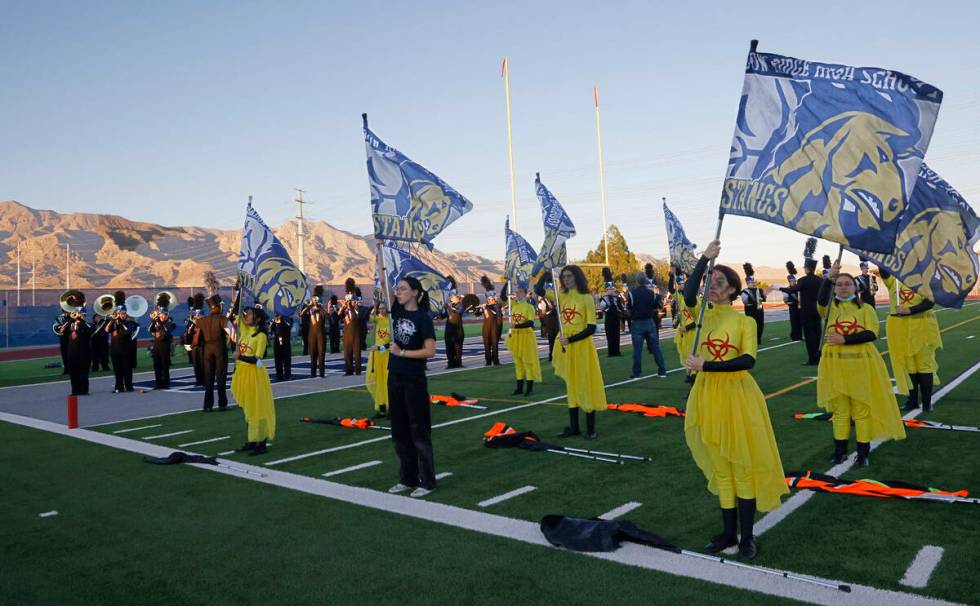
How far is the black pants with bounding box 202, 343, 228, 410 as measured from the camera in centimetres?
1264

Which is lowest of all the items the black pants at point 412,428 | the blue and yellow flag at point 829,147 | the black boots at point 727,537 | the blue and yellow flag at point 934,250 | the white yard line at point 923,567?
the white yard line at point 923,567

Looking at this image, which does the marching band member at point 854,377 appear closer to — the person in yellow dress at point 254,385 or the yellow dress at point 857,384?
the yellow dress at point 857,384

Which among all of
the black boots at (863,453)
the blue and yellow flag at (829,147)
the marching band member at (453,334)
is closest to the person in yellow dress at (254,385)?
the blue and yellow flag at (829,147)

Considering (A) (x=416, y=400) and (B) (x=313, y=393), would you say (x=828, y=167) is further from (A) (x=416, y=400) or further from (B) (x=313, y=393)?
(B) (x=313, y=393)

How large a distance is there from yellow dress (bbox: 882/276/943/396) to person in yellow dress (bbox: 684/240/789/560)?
17.0 feet

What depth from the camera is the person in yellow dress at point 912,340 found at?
8.89 meters

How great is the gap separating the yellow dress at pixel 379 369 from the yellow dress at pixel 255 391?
2.29 metres

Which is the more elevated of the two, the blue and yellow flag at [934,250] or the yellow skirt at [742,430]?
the blue and yellow flag at [934,250]

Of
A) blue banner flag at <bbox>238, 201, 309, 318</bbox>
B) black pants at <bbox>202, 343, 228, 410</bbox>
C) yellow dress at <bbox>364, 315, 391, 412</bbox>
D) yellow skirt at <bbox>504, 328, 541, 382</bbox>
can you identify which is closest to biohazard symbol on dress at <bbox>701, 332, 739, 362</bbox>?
blue banner flag at <bbox>238, 201, 309, 318</bbox>

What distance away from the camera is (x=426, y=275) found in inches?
365

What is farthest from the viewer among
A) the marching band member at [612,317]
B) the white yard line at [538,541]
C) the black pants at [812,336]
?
the marching band member at [612,317]

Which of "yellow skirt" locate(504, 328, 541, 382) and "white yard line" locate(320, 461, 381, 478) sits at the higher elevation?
"yellow skirt" locate(504, 328, 541, 382)

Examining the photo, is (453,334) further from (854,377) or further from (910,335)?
(854,377)

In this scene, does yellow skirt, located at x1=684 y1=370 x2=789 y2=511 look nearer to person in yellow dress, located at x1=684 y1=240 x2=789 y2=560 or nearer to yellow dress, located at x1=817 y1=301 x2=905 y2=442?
person in yellow dress, located at x1=684 y1=240 x2=789 y2=560
